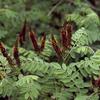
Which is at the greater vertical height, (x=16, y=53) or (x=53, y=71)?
(x=16, y=53)

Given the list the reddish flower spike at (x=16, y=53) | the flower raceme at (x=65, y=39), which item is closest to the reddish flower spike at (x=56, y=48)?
the flower raceme at (x=65, y=39)

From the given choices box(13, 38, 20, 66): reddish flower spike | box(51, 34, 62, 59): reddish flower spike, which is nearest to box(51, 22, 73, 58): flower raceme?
box(51, 34, 62, 59): reddish flower spike

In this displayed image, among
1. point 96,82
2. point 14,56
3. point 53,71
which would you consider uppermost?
point 14,56

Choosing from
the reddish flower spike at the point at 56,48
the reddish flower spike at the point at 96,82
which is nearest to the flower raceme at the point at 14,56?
the reddish flower spike at the point at 56,48

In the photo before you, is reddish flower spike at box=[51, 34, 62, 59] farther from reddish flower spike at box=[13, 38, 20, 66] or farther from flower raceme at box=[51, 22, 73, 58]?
reddish flower spike at box=[13, 38, 20, 66]

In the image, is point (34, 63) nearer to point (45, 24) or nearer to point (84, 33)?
point (84, 33)

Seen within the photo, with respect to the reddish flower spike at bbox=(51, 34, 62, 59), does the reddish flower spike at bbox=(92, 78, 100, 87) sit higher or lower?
lower

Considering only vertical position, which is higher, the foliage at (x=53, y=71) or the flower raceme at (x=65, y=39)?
the flower raceme at (x=65, y=39)

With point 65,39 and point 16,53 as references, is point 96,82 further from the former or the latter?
point 16,53

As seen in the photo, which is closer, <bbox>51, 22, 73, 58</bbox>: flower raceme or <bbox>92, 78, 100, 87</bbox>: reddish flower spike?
<bbox>92, 78, 100, 87</bbox>: reddish flower spike

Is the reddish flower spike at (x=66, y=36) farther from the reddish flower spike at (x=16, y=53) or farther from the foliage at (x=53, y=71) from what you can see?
the reddish flower spike at (x=16, y=53)

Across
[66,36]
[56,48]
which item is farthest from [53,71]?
[66,36]

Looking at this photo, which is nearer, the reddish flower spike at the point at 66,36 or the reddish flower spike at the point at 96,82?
the reddish flower spike at the point at 96,82
